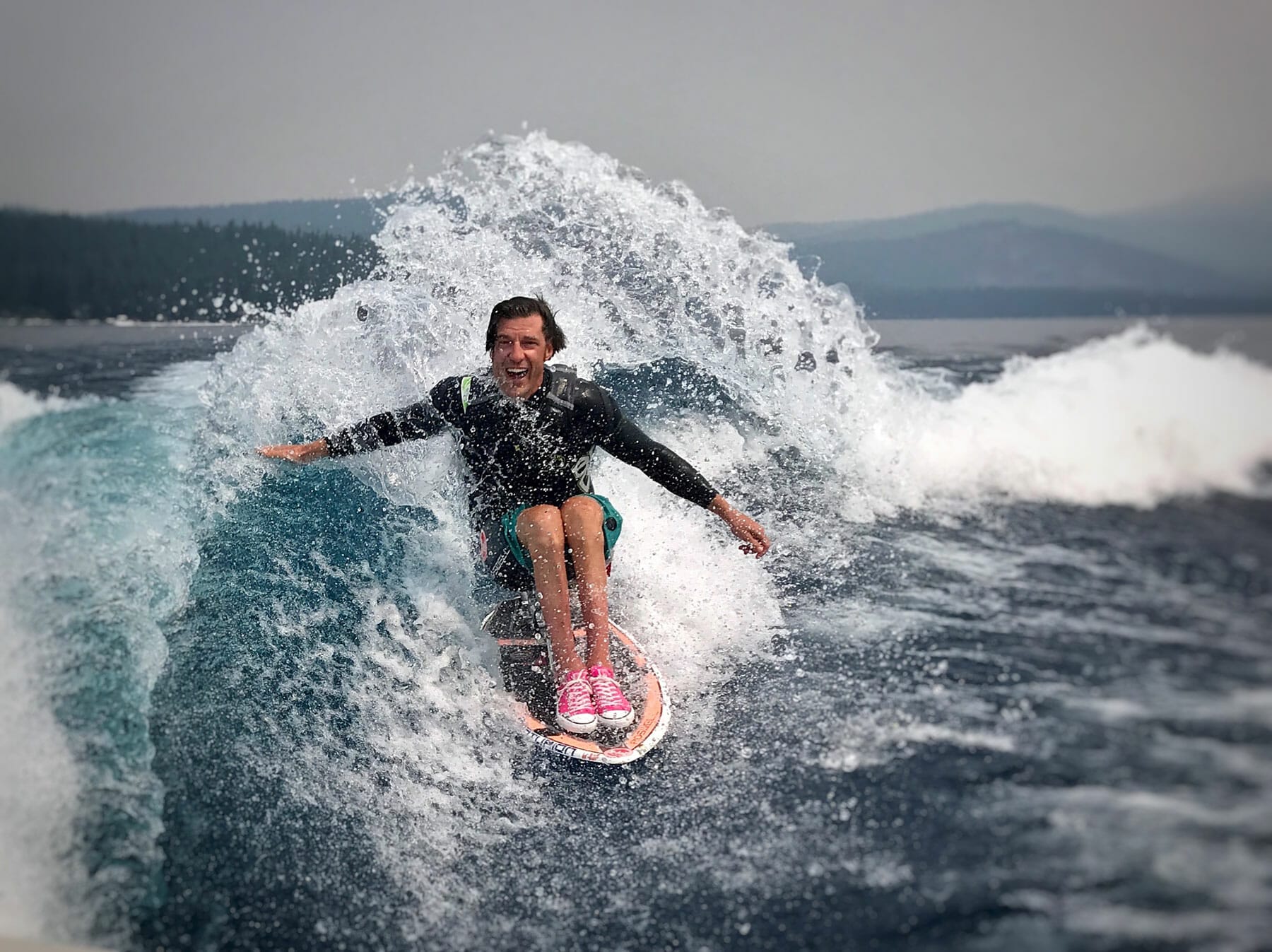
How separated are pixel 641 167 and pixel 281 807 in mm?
1957

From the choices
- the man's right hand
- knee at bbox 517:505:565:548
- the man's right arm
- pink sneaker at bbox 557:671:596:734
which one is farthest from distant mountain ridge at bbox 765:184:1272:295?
the man's right hand

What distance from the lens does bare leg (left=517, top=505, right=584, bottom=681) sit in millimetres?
2072

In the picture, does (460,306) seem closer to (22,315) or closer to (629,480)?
(629,480)

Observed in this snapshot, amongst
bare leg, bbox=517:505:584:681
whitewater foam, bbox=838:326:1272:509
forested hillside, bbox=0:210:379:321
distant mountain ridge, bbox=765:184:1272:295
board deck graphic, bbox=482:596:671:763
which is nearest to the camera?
whitewater foam, bbox=838:326:1272:509

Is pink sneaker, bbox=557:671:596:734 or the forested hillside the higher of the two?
the forested hillside

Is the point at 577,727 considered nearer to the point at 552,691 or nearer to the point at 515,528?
the point at 552,691

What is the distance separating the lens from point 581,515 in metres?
2.09

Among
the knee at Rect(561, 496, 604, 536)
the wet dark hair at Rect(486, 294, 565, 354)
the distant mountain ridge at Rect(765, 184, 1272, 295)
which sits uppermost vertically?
the distant mountain ridge at Rect(765, 184, 1272, 295)

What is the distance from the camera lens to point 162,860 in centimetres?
181

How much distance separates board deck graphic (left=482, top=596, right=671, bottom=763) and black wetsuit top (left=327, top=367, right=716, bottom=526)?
341 millimetres

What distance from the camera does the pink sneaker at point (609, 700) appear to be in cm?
200

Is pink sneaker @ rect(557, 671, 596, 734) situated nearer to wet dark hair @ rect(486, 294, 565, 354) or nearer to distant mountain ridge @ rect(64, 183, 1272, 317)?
wet dark hair @ rect(486, 294, 565, 354)

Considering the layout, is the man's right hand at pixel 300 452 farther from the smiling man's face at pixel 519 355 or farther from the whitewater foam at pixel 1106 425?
the whitewater foam at pixel 1106 425

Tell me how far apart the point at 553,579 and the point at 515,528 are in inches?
7.0
